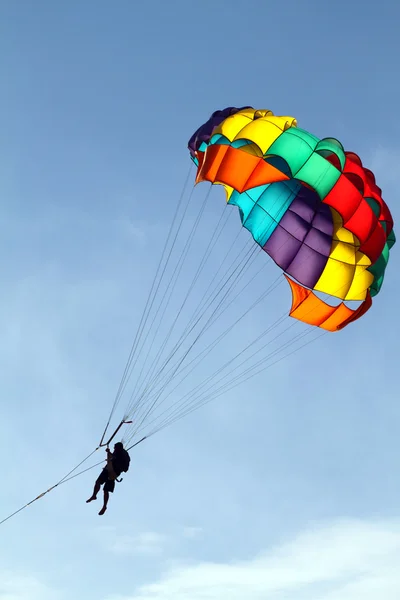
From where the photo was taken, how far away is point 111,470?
14883mm

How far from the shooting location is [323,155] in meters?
15.2

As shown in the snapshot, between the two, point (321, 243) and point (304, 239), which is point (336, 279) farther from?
point (304, 239)

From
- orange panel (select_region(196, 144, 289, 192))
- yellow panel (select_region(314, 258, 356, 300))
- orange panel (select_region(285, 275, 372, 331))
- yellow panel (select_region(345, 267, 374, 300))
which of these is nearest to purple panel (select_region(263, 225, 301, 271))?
orange panel (select_region(285, 275, 372, 331))

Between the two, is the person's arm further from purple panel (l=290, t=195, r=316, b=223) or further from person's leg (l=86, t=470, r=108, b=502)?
purple panel (l=290, t=195, r=316, b=223)

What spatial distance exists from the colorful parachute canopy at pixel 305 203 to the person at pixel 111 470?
18.3ft

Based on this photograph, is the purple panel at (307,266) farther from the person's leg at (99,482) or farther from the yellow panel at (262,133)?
the person's leg at (99,482)

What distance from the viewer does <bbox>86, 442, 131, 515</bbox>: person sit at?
14859 mm

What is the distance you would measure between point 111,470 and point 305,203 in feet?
24.9

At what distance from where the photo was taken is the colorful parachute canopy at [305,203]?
1512 cm

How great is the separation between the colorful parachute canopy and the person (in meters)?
5.59

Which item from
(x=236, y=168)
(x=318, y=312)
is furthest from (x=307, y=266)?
(x=236, y=168)

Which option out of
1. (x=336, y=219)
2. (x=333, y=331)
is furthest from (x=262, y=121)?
(x=333, y=331)

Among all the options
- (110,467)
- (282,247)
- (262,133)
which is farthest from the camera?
(282,247)

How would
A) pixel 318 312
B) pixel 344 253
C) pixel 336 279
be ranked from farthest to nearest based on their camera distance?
pixel 318 312, pixel 336 279, pixel 344 253
